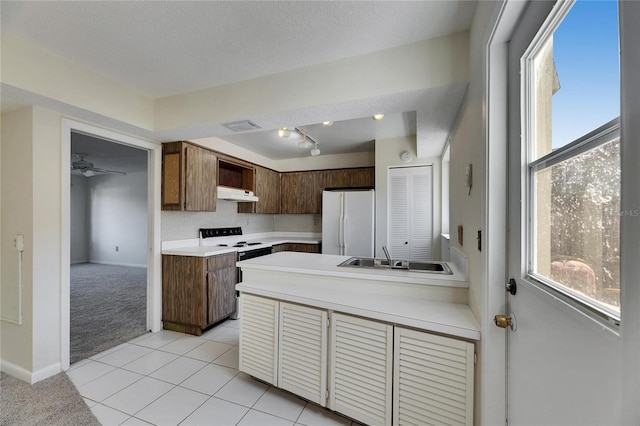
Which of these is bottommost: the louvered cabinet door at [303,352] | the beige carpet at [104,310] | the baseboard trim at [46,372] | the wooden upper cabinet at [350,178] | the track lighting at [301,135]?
the beige carpet at [104,310]

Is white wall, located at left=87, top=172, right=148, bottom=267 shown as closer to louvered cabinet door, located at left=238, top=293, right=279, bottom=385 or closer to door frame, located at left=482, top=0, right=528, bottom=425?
louvered cabinet door, located at left=238, top=293, right=279, bottom=385

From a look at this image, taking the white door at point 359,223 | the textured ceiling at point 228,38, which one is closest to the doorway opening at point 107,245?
the textured ceiling at point 228,38

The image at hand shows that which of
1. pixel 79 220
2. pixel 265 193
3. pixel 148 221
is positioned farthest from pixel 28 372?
pixel 79 220

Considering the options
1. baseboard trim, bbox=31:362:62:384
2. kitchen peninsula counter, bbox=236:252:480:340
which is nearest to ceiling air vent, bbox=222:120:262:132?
kitchen peninsula counter, bbox=236:252:480:340

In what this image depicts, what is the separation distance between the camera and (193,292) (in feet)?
9.66

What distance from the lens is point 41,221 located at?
7.03 ft

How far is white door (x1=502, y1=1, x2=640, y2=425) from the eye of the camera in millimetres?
590

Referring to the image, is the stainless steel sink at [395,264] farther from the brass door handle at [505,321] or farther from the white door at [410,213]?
the white door at [410,213]

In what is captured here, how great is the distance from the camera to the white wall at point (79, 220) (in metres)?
7.08

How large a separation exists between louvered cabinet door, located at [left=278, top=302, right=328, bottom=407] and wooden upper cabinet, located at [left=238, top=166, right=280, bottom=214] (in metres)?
2.92

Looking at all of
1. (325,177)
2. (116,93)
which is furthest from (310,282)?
(325,177)

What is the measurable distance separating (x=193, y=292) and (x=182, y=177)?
1359 millimetres

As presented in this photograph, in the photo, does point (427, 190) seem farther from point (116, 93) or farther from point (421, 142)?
point (116, 93)

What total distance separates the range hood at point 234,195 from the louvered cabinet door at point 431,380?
9.82 ft
